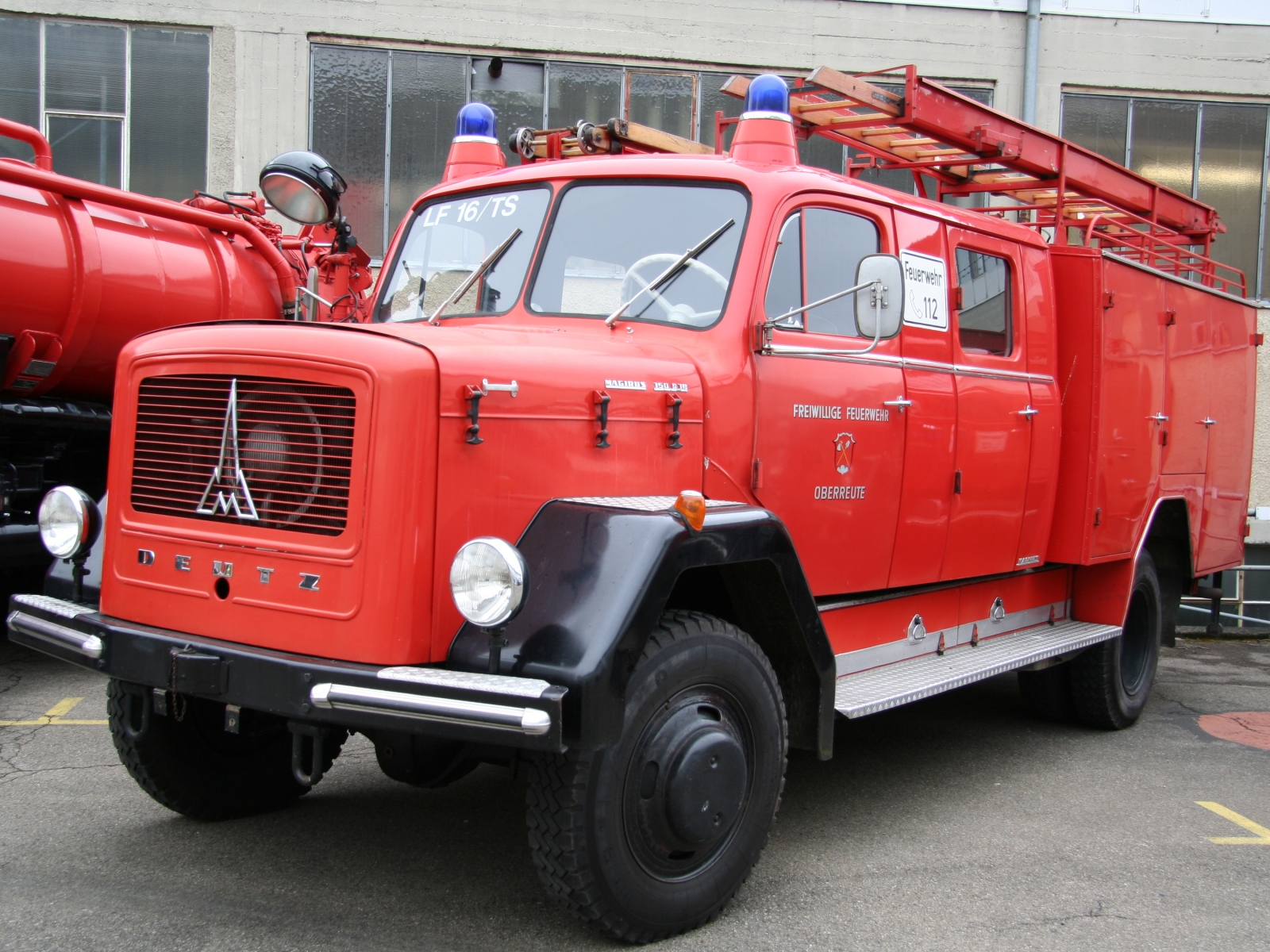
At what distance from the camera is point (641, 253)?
4.32 metres

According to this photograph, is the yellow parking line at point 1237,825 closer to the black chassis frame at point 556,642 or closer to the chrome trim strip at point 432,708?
the black chassis frame at point 556,642

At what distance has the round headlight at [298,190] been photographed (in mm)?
5496

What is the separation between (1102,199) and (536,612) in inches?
197

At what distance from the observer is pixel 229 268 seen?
775 cm

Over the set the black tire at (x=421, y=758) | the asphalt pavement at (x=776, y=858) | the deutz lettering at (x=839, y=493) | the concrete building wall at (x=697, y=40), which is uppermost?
the concrete building wall at (x=697, y=40)

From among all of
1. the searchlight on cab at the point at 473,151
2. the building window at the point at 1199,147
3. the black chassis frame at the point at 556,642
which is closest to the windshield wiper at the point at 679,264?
the black chassis frame at the point at 556,642

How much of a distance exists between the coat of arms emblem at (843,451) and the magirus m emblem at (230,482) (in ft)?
7.05

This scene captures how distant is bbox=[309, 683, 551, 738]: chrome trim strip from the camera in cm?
298

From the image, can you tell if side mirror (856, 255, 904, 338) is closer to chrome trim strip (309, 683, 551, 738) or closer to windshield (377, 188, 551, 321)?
windshield (377, 188, 551, 321)

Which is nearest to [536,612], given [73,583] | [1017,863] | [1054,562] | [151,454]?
[151,454]

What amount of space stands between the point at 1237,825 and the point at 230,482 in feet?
13.6

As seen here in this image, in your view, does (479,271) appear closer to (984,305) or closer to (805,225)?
(805,225)

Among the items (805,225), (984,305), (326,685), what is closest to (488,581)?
(326,685)

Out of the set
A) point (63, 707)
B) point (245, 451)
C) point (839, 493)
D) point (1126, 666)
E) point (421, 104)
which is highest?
point (421, 104)
